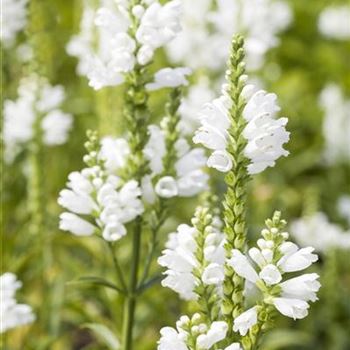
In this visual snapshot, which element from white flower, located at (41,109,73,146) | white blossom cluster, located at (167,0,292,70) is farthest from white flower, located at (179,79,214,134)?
white flower, located at (41,109,73,146)

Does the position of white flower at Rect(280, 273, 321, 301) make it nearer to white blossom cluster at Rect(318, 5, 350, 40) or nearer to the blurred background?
the blurred background

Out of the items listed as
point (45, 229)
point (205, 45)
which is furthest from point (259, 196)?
point (45, 229)

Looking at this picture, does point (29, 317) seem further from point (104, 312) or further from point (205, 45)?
point (205, 45)

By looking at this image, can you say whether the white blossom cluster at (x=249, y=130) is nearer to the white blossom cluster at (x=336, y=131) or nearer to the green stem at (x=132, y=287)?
the green stem at (x=132, y=287)

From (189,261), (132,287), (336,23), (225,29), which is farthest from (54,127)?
(336,23)

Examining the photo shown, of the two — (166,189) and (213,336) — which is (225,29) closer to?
(166,189)
